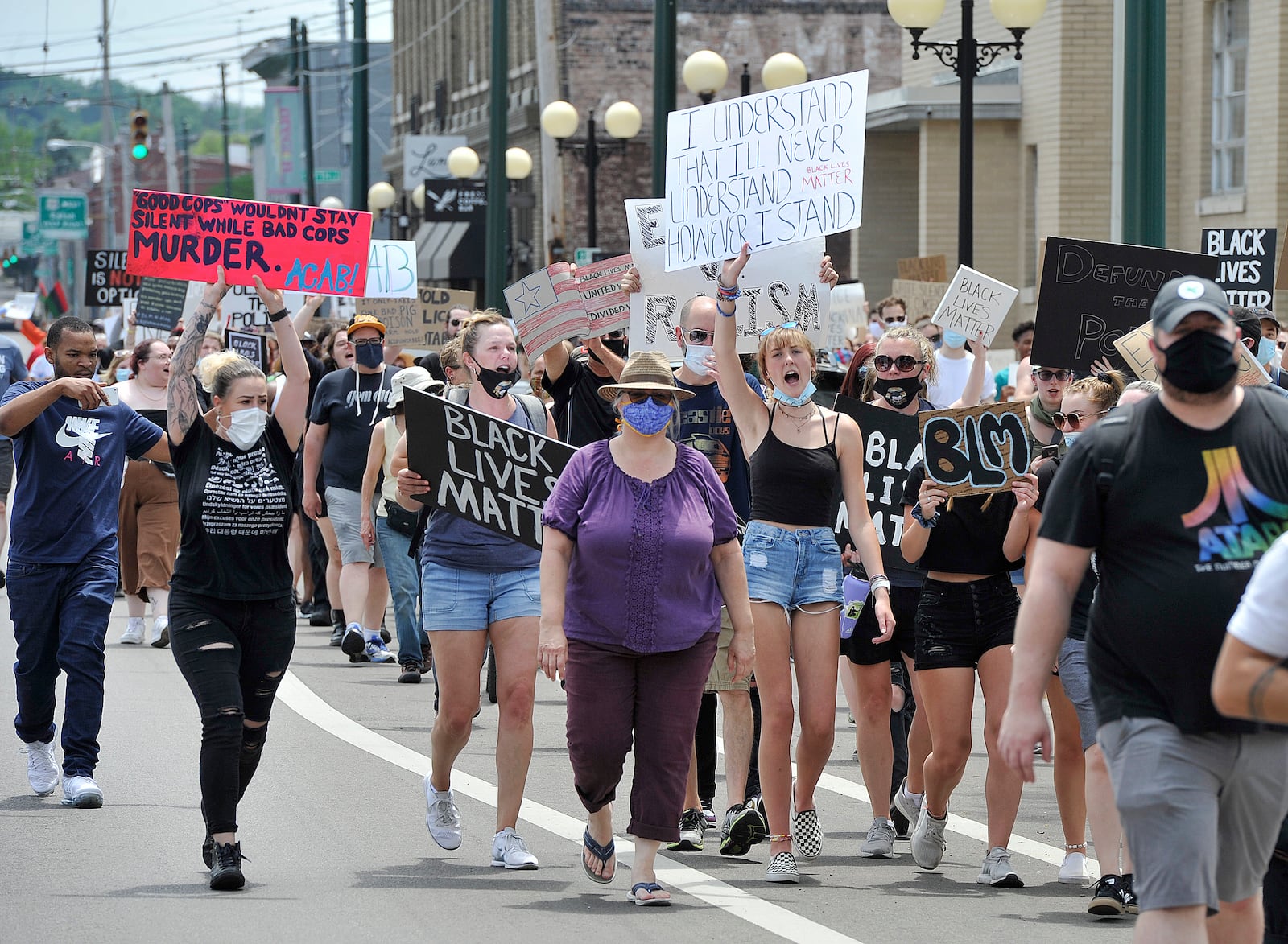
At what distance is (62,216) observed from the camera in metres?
82.7

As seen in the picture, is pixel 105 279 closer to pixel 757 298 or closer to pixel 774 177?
pixel 774 177

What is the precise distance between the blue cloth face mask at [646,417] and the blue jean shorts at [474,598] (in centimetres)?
103

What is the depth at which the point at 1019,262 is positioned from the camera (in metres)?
27.2

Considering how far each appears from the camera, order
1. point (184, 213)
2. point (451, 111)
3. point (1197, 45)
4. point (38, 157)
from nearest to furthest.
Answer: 1. point (184, 213)
2. point (1197, 45)
3. point (451, 111)
4. point (38, 157)

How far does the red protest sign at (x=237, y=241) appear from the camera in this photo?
35.1 ft

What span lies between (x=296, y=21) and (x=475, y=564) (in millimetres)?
45907

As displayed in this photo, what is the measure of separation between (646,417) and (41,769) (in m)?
3.65

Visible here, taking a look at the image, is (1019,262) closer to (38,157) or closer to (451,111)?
(451,111)

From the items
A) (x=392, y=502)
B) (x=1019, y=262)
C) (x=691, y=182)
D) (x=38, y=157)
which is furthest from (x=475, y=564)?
(x=38, y=157)

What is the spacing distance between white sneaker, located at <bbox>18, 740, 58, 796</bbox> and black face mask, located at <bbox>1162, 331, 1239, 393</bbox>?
19.4ft

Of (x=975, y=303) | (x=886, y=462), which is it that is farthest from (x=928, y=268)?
(x=886, y=462)

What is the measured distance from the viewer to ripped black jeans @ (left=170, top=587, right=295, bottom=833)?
734cm

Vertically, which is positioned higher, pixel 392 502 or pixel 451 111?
pixel 451 111

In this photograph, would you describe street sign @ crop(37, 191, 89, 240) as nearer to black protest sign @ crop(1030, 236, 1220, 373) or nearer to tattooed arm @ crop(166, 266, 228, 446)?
black protest sign @ crop(1030, 236, 1220, 373)
